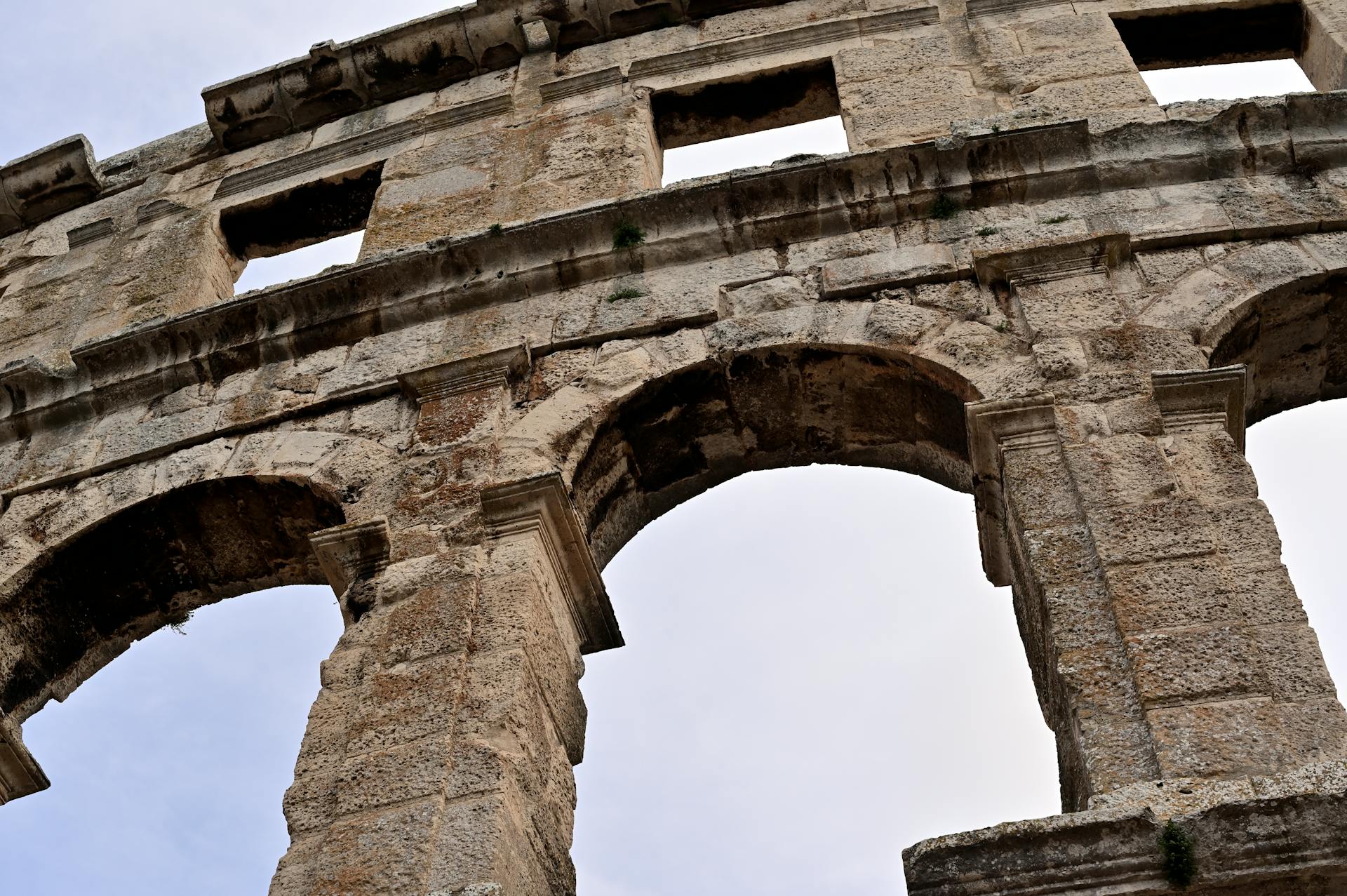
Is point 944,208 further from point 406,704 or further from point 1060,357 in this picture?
point 406,704

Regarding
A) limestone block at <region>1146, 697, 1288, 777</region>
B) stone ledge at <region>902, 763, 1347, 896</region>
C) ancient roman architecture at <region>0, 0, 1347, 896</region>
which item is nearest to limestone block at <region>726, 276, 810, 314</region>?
ancient roman architecture at <region>0, 0, 1347, 896</region>

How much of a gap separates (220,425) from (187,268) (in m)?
2.47

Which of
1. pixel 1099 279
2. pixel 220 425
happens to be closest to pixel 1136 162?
pixel 1099 279

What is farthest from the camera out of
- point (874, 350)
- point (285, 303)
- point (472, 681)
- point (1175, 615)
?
point (285, 303)

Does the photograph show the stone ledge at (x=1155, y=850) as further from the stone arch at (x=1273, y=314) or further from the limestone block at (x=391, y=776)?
the stone arch at (x=1273, y=314)

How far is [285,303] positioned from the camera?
7.62m

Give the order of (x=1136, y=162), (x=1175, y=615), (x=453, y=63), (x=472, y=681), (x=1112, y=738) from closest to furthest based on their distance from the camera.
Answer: (x=1112, y=738), (x=1175, y=615), (x=472, y=681), (x=1136, y=162), (x=453, y=63)

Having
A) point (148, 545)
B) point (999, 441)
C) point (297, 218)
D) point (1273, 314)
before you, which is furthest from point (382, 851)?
point (297, 218)

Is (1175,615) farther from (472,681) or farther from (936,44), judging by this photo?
(936,44)

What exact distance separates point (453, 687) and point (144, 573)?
2.61 meters

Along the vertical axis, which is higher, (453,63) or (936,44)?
(453,63)

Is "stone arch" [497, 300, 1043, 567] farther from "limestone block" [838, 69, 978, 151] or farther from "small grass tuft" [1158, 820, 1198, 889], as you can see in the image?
"small grass tuft" [1158, 820, 1198, 889]

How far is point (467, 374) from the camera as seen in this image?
6.78 meters

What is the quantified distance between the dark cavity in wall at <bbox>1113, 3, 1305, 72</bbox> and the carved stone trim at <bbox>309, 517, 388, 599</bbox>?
5.69 m
